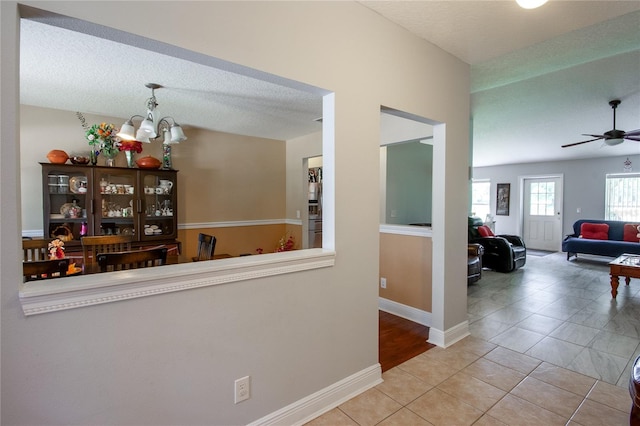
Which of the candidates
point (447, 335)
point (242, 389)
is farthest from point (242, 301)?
point (447, 335)

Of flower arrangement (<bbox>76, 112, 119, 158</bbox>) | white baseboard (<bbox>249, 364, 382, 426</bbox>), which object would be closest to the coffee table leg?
white baseboard (<bbox>249, 364, 382, 426</bbox>)

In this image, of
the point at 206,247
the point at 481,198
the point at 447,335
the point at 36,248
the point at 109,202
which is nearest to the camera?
the point at 36,248

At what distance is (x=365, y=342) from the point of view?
2113 millimetres

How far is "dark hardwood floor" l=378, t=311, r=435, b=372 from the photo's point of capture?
253 cm

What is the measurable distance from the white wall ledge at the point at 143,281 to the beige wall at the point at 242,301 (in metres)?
0.03

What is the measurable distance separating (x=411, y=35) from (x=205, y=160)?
3507mm

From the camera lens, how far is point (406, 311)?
3373 mm

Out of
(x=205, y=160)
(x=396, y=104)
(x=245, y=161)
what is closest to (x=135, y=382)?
(x=396, y=104)

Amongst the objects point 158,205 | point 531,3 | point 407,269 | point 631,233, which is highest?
point 531,3

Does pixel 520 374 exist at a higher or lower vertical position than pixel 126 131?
lower

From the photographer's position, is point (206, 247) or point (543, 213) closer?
point (206, 247)

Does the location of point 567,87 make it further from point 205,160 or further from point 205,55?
point 205,160

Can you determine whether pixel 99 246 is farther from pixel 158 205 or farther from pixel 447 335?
pixel 447 335

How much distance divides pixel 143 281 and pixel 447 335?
254 centimetres
